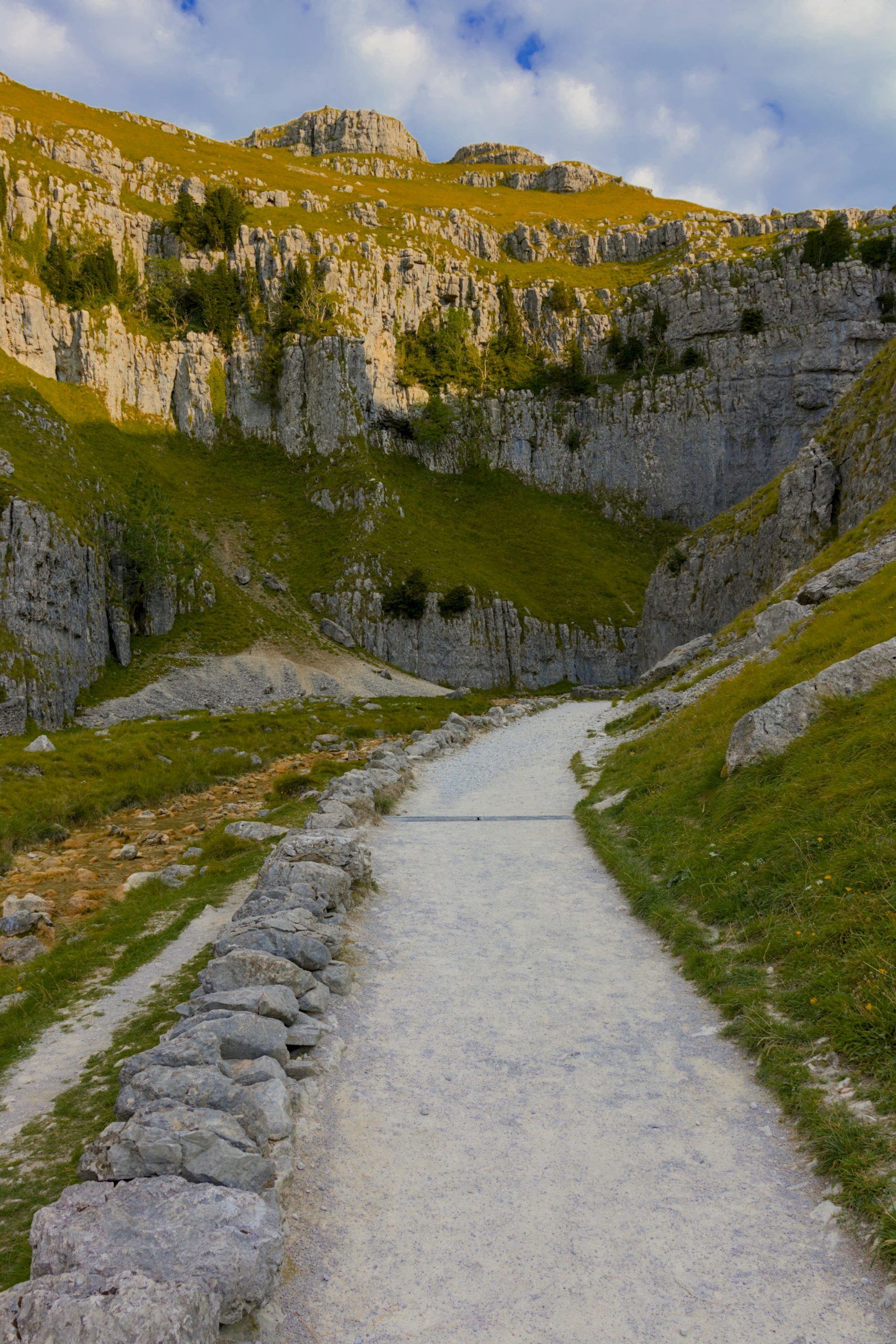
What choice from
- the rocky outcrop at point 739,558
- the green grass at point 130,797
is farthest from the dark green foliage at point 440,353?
the green grass at point 130,797

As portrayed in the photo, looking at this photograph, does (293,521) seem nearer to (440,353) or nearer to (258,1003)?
(440,353)

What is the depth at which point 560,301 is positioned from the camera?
12450cm

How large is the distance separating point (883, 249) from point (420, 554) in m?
94.9

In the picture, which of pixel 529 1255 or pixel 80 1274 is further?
pixel 529 1255

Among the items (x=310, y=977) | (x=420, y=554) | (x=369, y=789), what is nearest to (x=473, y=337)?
(x=420, y=554)

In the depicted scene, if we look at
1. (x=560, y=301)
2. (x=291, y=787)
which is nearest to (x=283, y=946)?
(x=291, y=787)

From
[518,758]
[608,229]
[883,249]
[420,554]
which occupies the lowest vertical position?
[518,758]

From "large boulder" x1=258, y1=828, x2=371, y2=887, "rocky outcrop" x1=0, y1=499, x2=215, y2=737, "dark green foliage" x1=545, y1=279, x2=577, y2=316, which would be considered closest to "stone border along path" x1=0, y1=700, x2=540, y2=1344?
"large boulder" x1=258, y1=828, x2=371, y2=887

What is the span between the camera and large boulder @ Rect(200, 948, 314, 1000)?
880cm

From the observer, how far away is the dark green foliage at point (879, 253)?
367 ft

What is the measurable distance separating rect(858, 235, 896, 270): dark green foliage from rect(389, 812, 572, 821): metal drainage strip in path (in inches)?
5253

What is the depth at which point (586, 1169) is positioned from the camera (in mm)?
5676

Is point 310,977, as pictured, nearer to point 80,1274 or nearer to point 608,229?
point 80,1274

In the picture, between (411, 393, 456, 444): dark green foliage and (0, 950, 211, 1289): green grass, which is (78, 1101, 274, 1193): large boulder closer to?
(0, 950, 211, 1289): green grass
